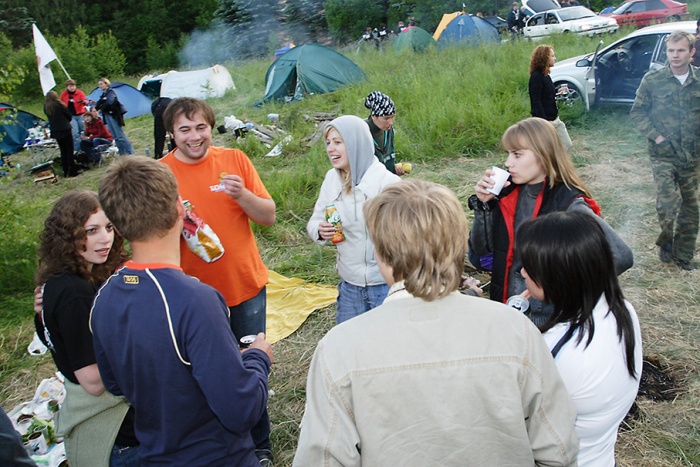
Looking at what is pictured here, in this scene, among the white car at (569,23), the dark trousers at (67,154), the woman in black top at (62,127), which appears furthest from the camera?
the white car at (569,23)

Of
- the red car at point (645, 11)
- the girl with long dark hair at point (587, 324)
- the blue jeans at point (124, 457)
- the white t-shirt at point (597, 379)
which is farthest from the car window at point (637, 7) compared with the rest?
the blue jeans at point (124, 457)

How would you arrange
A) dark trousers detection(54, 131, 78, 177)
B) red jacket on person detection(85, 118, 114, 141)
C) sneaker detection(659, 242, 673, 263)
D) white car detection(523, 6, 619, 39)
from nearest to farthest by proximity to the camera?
sneaker detection(659, 242, 673, 263), dark trousers detection(54, 131, 78, 177), red jacket on person detection(85, 118, 114, 141), white car detection(523, 6, 619, 39)

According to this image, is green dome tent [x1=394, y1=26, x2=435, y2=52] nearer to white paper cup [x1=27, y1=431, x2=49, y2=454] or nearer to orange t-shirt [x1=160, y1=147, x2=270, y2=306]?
orange t-shirt [x1=160, y1=147, x2=270, y2=306]

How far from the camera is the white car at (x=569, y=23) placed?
15.3 metres

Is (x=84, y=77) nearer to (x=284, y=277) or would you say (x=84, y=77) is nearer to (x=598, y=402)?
(x=284, y=277)

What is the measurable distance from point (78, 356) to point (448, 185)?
212 inches

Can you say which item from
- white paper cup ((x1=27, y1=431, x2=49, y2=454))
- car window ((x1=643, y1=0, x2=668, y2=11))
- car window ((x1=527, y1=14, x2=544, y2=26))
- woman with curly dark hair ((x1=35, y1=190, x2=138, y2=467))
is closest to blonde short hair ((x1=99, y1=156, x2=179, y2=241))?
woman with curly dark hair ((x1=35, y1=190, x2=138, y2=467))

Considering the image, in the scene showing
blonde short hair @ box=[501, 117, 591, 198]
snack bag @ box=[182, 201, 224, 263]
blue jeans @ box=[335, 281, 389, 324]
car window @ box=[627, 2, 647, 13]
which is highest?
blonde short hair @ box=[501, 117, 591, 198]

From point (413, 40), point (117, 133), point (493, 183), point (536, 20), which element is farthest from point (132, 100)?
point (493, 183)

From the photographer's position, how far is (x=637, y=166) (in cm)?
672

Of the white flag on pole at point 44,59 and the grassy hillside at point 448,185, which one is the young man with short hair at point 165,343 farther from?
the white flag on pole at point 44,59

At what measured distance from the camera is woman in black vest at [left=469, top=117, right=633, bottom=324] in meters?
2.33

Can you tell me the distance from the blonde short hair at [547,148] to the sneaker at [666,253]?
266 cm

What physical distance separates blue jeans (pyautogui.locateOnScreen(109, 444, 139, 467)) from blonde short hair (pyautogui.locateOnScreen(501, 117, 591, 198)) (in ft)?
6.36
